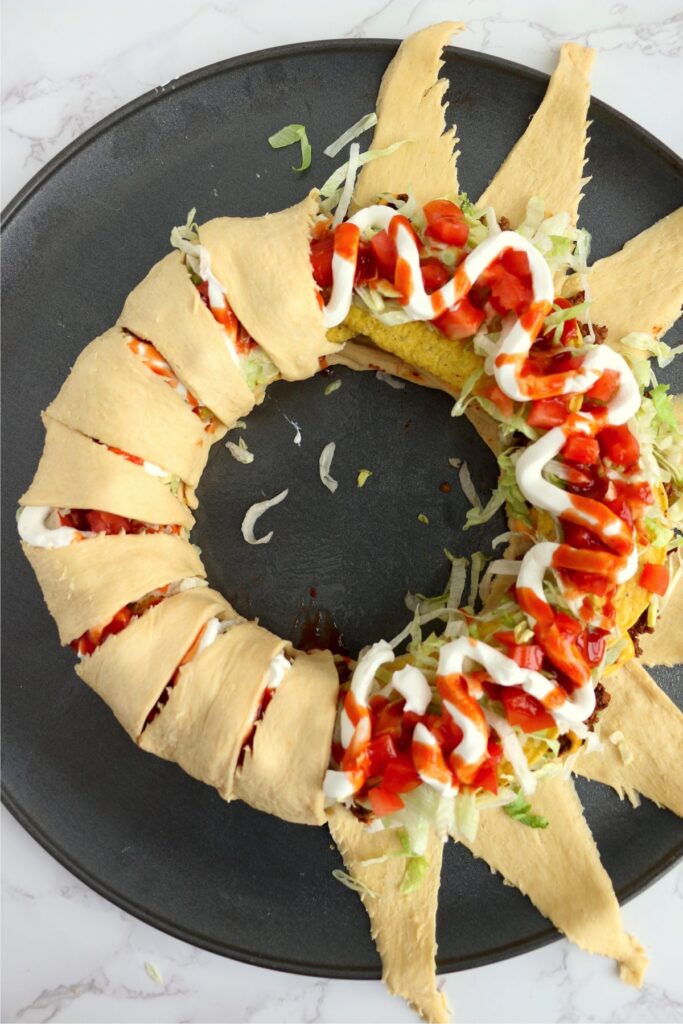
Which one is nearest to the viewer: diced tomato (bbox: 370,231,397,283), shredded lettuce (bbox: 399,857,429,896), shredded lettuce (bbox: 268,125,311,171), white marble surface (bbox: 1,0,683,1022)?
diced tomato (bbox: 370,231,397,283)

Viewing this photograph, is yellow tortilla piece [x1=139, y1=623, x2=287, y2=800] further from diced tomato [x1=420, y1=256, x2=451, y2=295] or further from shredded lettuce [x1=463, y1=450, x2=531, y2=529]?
diced tomato [x1=420, y1=256, x2=451, y2=295]

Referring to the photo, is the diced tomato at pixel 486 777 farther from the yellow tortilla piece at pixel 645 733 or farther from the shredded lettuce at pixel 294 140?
the shredded lettuce at pixel 294 140

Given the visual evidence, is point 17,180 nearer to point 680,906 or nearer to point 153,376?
point 153,376

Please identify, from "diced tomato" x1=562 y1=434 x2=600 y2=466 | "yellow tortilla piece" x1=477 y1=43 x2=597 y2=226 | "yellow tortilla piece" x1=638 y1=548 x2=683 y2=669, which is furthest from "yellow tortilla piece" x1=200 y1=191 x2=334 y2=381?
"yellow tortilla piece" x1=638 y1=548 x2=683 y2=669

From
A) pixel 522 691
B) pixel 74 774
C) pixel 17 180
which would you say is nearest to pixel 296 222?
pixel 17 180

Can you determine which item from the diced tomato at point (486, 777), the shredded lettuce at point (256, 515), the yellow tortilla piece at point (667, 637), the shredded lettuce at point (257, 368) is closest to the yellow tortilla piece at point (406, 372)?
the shredded lettuce at point (257, 368)
